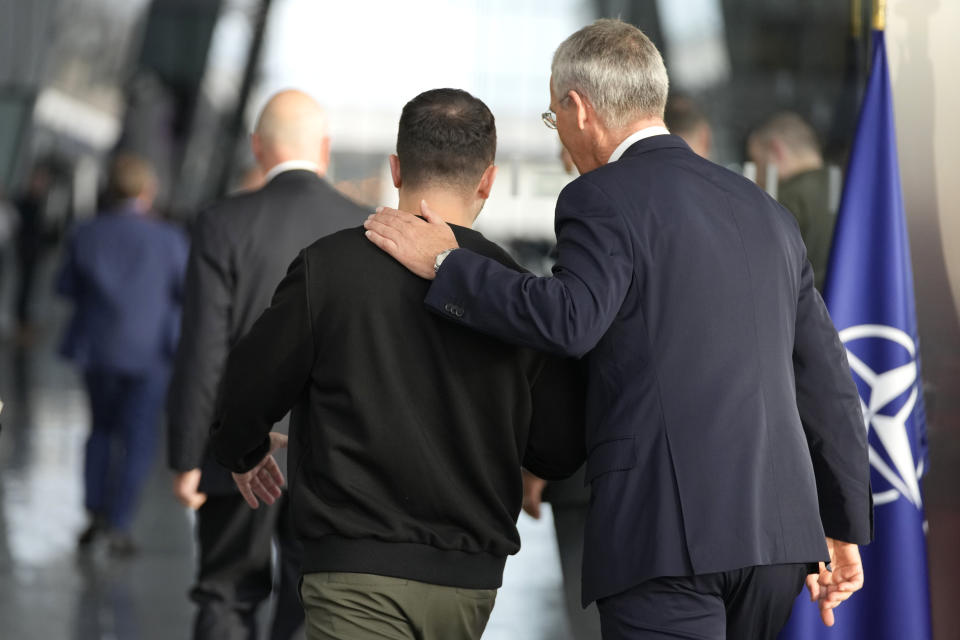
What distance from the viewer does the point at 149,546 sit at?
6.08m

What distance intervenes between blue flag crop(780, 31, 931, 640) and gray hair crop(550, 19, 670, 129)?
4.14 ft

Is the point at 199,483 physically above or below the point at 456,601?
below

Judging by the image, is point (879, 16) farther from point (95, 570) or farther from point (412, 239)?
point (95, 570)

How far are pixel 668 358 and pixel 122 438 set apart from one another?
4.55m

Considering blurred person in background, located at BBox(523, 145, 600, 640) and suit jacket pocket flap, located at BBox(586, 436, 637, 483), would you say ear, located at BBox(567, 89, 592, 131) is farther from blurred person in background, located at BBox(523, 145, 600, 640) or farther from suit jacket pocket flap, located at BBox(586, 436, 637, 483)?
blurred person in background, located at BBox(523, 145, 600, 640)

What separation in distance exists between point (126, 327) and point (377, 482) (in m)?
4.19

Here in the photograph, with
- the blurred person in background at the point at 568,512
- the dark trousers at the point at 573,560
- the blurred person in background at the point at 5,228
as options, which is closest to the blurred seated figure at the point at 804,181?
the blurred person in background at the point at 568,512

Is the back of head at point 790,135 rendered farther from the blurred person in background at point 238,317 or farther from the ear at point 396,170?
the ear at point 396,170

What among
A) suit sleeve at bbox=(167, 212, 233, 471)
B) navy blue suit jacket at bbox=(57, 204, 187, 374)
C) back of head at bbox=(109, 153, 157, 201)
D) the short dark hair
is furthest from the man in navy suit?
back of head at bbox=(109, 153, 157, 201)

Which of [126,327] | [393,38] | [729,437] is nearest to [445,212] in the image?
[729,437]

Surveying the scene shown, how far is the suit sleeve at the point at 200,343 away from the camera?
11.4 feet

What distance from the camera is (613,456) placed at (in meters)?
2.14

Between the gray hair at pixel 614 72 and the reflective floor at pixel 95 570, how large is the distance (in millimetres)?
2758

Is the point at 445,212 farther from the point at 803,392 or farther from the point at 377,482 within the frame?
Result: the point at 803,392
